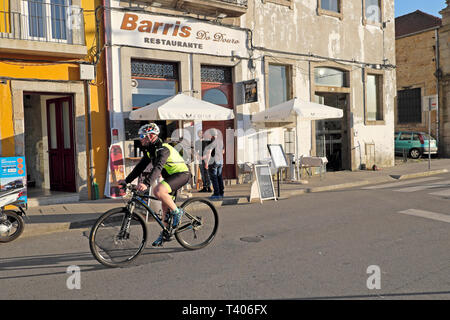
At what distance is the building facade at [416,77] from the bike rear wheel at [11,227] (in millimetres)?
24736

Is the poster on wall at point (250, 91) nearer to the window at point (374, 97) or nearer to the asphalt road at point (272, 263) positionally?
the asphalt road at point (272, 263)

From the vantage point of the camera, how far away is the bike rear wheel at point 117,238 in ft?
15.9

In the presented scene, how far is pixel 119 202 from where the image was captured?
1002 cm

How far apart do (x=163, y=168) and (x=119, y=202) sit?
4.86m

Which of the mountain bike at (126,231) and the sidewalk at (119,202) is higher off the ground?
the mountain bike at (126,231)

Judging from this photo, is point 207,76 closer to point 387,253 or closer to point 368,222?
point 368,222

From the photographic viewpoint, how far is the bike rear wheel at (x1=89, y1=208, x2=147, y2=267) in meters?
4.86

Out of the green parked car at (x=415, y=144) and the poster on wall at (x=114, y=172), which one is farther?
the green parked car at (x=415, y=144)

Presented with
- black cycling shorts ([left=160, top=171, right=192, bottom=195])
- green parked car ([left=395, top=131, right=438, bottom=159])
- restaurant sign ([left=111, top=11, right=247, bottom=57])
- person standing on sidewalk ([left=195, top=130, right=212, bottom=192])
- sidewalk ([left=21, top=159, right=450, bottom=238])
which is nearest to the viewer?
black cycling shorts ([left=160, top=171, right=192, bottom=195])

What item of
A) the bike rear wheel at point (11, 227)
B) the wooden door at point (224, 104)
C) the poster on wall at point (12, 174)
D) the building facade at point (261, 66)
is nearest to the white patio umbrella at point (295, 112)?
the building facade at point (261, 66)

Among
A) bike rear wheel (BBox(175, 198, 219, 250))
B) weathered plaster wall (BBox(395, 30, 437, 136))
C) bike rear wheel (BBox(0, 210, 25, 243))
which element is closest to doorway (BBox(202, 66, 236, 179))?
bike rear wheel (BBox(0, 210, 25, 243))

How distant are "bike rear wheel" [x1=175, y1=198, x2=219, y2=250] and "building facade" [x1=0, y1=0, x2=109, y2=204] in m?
5.82

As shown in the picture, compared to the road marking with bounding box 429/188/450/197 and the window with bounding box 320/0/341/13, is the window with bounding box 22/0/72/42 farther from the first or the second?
the road marking with bounding box 429/188/450/197
